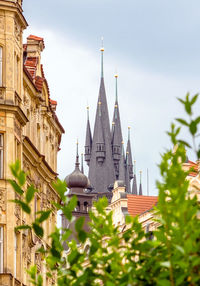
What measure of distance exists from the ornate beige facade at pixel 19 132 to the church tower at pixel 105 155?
12428 centimetres

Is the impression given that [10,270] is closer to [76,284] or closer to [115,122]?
[76,284]

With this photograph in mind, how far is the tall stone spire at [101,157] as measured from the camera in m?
172

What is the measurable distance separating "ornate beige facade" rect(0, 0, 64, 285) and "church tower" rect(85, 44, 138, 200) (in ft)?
408

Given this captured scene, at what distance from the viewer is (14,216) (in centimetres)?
3369

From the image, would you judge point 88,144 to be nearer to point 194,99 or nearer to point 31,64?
point 31,64

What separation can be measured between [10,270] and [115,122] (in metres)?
146

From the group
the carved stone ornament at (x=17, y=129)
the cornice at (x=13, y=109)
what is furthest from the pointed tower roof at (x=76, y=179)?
the cornice at (x=13, y=109)

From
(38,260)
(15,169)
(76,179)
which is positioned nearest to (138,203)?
(38,260)

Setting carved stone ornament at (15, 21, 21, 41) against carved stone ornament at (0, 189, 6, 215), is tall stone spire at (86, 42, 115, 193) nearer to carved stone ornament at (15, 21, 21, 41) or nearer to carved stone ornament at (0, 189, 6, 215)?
carved stone ornament at (15, 21, 21, 41)

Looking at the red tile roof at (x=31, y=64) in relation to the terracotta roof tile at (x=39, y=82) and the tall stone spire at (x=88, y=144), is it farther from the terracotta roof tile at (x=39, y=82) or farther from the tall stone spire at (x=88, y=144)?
the tall stone spire at (x=88, y=144)

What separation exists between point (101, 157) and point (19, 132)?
451 feet

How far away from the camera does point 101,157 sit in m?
174

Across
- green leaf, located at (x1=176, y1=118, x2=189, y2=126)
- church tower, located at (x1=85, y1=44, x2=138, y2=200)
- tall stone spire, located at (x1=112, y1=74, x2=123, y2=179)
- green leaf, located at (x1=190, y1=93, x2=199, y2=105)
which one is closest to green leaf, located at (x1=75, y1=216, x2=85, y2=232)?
→ green leaf, located at (x1=176, y1=118, x2=189, y2=126)

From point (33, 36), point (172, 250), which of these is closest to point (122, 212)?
point (33, 36)
